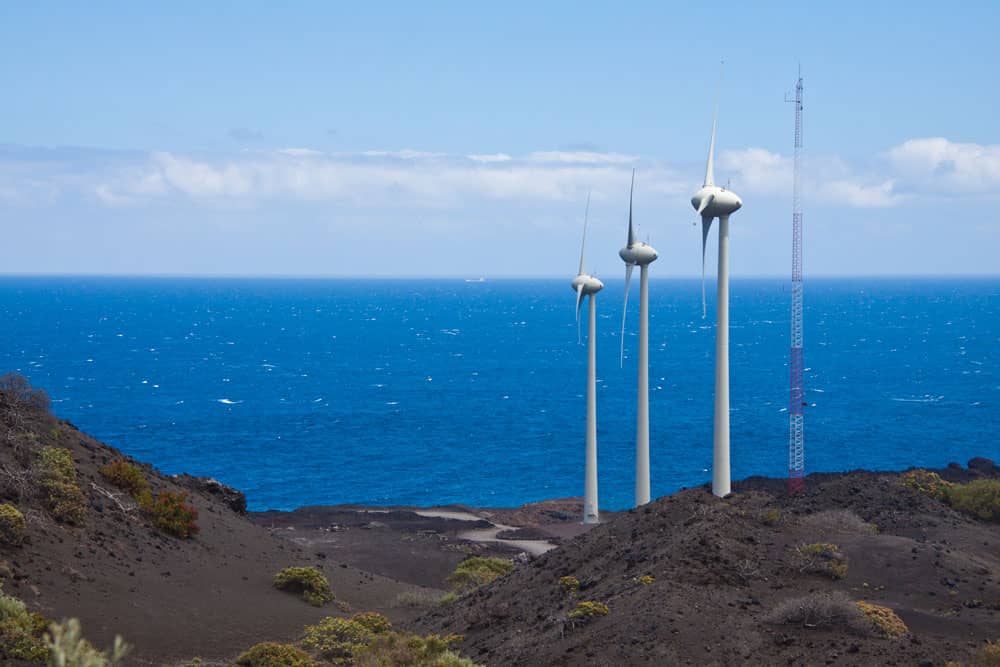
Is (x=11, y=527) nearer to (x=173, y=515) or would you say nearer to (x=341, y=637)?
(x=173, y=515)

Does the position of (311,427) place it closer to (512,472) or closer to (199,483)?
(512,472)

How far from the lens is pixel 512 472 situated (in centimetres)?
9025

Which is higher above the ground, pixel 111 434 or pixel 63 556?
pixel 63 556

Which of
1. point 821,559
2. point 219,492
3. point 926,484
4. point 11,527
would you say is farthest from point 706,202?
point 11,527

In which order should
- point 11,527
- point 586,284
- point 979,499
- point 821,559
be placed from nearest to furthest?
point 821,559
point 11,527
point 979,499
point 586,284

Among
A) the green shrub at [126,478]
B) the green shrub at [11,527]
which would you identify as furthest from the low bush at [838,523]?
the green shrub at [126,478]

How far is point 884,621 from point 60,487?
26.7 meters

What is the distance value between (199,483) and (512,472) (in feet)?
143

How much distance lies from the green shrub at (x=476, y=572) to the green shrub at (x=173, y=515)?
36.0 feet

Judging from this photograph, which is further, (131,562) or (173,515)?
(173,515)

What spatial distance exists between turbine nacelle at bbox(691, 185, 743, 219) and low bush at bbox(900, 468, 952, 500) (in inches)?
597

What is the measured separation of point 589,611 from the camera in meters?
26.0

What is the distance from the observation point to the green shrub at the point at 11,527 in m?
30.7

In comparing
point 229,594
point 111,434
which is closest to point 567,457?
point 111,434
